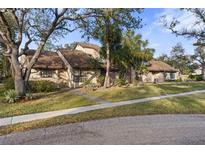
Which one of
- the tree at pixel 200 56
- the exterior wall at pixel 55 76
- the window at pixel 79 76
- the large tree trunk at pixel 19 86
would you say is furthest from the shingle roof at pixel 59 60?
the tree at pixel 200 56

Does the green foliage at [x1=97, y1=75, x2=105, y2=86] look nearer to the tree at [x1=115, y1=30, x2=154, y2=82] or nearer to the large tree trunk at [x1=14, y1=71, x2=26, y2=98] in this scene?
the tree at [x1=115, y1=30, x2=154, y2=82]

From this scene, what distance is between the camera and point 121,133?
717cm

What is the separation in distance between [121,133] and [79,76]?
21294 millimetres

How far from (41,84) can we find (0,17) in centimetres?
729

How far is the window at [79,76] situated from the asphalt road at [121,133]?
1921cm

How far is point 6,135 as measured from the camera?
7141mm

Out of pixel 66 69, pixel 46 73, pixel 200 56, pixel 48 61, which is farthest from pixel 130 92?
pixel 200 56

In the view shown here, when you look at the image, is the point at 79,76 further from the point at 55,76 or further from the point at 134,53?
the point at 134,53

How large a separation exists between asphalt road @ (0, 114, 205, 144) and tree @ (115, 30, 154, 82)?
1743cm

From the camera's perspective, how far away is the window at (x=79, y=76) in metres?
27.9

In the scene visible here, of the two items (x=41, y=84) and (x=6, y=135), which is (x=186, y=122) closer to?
(x=6, y=135)
